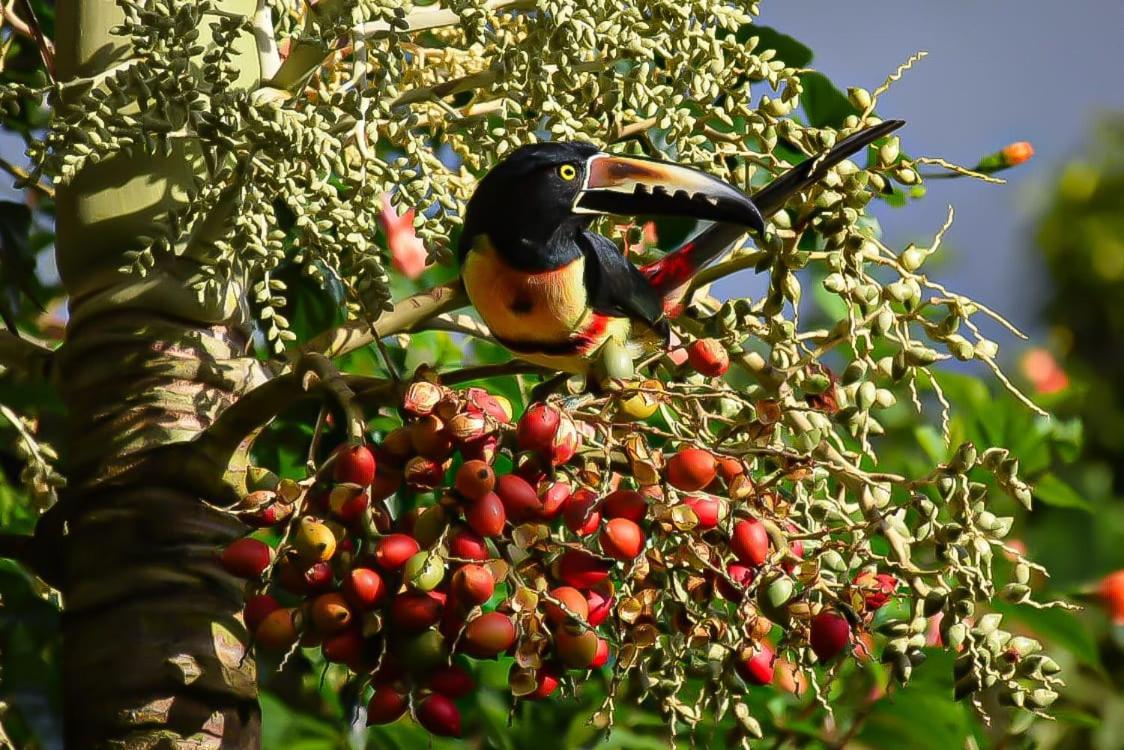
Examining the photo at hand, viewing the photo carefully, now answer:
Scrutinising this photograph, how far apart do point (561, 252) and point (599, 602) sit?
Answer: 44 centimetres

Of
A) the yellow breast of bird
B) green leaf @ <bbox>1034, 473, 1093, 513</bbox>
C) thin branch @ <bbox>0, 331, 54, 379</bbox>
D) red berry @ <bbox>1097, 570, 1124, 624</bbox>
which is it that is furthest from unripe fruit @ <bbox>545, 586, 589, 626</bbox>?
red berry @ <bbox>1097, 570, 1124, 624</bbox>

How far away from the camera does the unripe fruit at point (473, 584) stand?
132 cm

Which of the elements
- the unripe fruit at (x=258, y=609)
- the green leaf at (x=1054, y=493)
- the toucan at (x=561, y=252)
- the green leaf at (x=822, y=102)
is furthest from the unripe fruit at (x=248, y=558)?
the green leaf at (x=1054, y=493)

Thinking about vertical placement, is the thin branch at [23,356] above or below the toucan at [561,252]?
below

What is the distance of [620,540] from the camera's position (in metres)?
1.32

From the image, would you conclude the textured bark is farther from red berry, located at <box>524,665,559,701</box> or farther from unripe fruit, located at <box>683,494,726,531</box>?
unripe fruit, located at <box>683,494,726,531</box>

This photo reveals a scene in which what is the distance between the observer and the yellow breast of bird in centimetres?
161

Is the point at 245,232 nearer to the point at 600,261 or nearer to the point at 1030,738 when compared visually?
the point at 600,261

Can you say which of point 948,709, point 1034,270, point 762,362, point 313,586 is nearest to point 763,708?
point 948,709

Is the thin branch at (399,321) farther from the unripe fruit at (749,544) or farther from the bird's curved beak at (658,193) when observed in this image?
the unripe fruit at (749,544)

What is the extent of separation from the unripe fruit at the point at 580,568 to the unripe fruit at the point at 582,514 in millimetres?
24

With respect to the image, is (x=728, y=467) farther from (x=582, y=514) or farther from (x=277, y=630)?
(x=277, y=630)

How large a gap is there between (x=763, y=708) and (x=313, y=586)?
3.68 ft

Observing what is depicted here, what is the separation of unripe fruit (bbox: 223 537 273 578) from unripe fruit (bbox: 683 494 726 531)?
41 centimetres
